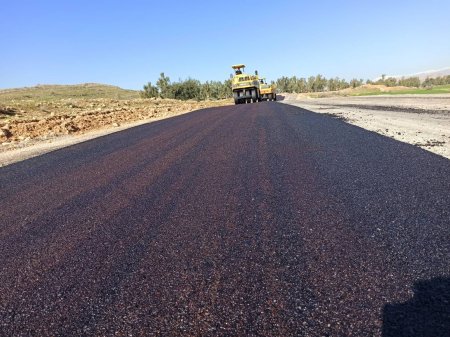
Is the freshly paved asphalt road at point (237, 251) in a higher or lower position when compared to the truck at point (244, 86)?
lower

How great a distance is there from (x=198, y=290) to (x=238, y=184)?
2844 millimetres

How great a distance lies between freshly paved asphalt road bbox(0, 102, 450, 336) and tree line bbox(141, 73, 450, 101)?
217 feet

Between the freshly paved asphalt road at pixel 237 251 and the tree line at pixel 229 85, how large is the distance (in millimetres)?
65999

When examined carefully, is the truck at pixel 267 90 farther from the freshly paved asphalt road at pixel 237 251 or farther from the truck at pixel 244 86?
the freshly paved asphalt road at pixel 237 251

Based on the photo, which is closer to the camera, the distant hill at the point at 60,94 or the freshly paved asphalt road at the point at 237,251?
the freshly paved asphalt road at the point at 237,251

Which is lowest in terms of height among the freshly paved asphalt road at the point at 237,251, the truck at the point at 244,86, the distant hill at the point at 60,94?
the freshly paved asphalt road at the point at 237,251

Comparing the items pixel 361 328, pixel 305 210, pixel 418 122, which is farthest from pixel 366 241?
pixel 418 122

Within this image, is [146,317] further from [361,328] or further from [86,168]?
[86,168]

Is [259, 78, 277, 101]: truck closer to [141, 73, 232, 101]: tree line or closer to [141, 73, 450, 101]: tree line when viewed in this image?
[141, 73, 450, 101]: tree line

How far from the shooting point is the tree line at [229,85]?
8250cm

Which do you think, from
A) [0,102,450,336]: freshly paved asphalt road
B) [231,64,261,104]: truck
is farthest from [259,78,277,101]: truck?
[0,102,450,336]: freshly paved asphalt road

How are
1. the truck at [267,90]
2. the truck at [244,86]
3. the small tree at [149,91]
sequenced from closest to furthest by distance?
the truck at [244,86] → the truck at [267,90] → the small tree at [149,91]

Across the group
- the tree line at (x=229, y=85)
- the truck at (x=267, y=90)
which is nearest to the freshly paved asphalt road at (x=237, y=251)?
the truck at (x=267, y=90)

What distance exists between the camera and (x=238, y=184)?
543cm
